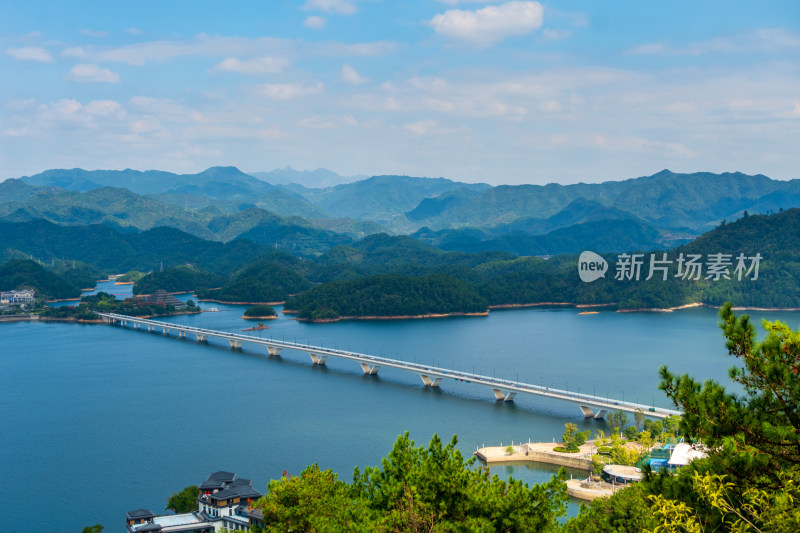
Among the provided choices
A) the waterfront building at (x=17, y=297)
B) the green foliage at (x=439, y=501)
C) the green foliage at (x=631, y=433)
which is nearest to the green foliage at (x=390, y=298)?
the waterfront building at (x=17, y=297)

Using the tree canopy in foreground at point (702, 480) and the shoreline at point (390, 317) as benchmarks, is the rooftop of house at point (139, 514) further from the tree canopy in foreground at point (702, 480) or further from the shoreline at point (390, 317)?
the shoreline at point (390, 317)

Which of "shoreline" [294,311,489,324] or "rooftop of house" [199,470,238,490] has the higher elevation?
"shoreline" [294,311,489,324]

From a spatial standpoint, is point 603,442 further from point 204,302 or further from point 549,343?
point 204,302

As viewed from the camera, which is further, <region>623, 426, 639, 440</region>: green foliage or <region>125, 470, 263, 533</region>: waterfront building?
<region>623, 426, 639, 440</region>: green foliage

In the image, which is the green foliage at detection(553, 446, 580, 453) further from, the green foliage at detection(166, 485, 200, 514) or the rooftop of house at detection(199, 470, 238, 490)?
the green foliage at detection(166, 485, 200, 514)

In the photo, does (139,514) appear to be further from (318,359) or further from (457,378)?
(318,359)

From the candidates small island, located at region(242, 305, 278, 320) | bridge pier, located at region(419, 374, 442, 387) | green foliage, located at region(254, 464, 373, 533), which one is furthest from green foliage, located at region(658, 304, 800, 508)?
small island, located at region(242, 305, 278, 320)
